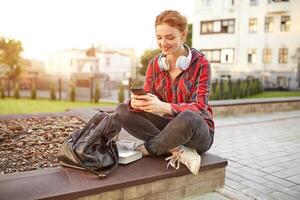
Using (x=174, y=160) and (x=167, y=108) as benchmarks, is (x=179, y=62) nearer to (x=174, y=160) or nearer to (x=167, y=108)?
(x=167, y=108)

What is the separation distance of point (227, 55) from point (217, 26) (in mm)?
2907

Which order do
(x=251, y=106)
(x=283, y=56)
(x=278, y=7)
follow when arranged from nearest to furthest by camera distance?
(x=251, y=106) → (x=283, y=56) → (x=278, y=7)

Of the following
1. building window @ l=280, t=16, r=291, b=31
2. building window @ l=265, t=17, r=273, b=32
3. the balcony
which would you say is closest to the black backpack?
building window @ l=280, t=16, r=291, b=31

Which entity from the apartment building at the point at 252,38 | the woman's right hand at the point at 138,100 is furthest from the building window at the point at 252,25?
the woman's right hand at the point at 138,100

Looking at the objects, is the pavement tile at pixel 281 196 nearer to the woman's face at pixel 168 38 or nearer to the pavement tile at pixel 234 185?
the pavement tile at pixel 234 185

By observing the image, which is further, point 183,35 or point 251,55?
point 251,55

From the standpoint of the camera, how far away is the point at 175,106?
2.69 metres

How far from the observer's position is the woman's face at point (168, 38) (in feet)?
9.06

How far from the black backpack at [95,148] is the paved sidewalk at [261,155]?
4.35 feet

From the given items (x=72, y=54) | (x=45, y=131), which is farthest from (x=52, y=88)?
(x=72, y=54)

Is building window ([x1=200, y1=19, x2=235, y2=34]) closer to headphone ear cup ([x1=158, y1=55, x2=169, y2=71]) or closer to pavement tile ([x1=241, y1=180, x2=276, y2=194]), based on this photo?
pavement tile ([x1=241, y1=180, x2=276, y2=194])

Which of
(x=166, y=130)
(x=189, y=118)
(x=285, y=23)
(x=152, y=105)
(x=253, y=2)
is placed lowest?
(x=166, y=130)

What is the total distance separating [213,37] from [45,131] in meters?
25.8

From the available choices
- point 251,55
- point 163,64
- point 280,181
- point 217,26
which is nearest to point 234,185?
point 280,181
